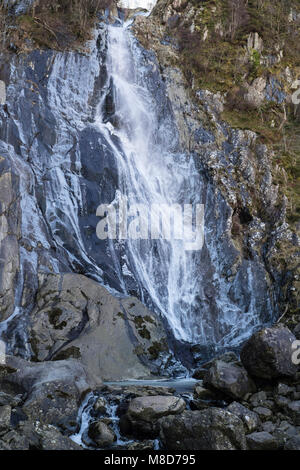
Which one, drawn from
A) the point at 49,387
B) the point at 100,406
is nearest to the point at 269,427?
the point at 100,406

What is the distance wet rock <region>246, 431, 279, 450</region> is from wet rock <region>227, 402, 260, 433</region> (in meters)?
0.44

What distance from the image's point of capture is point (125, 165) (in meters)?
18.8

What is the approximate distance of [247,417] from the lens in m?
7.83

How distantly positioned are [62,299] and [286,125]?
24.3 m

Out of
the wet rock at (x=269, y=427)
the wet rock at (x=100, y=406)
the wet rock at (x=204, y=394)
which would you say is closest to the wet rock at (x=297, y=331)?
the wet rock at (x=204, y=394)

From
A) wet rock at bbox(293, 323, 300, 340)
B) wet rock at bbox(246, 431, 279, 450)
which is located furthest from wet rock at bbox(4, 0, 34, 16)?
wet rock at bbox(246, 431, 279, 450)

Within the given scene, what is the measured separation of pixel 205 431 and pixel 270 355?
333 centimetres

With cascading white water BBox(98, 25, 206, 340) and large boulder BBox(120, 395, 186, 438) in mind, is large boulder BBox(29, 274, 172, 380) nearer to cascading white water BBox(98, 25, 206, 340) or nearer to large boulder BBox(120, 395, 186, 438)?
cascading white water BBox(98, 25, 206, 340)

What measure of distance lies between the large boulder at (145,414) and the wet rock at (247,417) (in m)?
1.17

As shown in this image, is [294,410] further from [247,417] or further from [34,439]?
[34,439]

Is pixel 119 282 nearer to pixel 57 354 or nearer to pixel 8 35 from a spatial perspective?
pixel 57 354

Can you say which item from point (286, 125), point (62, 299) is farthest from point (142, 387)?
point (286, 125)

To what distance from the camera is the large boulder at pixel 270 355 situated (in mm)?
9695
